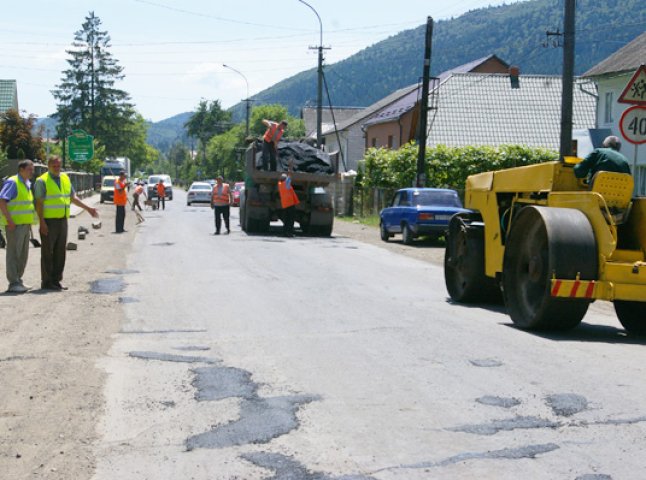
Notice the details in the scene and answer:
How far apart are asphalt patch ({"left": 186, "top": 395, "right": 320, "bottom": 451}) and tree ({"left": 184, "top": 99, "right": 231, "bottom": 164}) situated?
540 feet

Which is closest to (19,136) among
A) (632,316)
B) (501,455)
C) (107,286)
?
(107,286)

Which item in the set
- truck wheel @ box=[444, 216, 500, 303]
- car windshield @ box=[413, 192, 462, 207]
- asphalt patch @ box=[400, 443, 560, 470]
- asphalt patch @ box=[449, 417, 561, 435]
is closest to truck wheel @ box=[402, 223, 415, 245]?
car windshield @ box=[413, 192, 462, 207]

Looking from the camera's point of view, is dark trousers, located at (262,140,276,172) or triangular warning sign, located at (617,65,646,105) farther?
dark trousers, located at (262,140,276,172)

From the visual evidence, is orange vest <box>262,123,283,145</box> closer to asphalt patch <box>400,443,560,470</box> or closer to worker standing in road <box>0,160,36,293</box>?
worker standing in road <box>0,160,36,293</box>

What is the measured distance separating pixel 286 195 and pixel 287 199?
12cm

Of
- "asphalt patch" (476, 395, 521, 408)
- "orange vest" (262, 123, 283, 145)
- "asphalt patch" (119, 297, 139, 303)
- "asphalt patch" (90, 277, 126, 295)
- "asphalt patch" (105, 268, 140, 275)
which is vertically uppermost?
"orange vest" (262, 123, 283, 145)

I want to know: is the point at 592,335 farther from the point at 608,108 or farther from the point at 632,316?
the point at 608,108

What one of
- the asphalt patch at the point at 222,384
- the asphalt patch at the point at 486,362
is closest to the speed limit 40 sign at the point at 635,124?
the asphalt patch at the point at 486,362

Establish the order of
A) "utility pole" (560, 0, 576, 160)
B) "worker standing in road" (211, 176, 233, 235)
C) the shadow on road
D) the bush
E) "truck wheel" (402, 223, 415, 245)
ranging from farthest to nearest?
1. the bush
2. "worker standing in road" (211, 176, 233, 235)
3. "truck wheel" (402, 223, 415, 245)
4. "utility pole" (560, 0, 576, 160)
5. the shadow on road

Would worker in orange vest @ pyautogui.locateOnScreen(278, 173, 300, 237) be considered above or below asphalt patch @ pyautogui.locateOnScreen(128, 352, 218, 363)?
above

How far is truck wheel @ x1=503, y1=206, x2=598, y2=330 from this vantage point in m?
9.40

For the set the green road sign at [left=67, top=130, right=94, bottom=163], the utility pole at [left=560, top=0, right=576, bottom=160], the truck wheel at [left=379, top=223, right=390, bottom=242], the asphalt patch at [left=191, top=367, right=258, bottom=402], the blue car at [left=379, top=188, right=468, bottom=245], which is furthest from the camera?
the green road sign at [left=67, top=130, right=94, bottom=163]

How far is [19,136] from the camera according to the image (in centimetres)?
5278

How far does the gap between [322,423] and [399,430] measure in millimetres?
506
